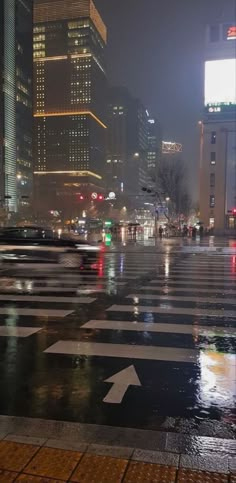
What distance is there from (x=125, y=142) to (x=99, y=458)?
13780cm

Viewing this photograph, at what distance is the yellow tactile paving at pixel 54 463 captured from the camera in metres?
3.42

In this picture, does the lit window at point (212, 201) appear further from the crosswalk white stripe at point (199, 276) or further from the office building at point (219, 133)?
the crosswalk white stripe at point (199, 276)

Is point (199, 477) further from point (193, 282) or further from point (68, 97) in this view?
point (68, 97)

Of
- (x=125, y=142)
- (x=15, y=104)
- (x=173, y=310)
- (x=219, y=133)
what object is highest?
(x=15, y=104)

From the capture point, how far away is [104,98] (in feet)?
514

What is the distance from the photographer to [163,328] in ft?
26.8

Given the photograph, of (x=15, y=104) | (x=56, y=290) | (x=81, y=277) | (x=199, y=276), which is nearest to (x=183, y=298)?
(x=56, y=290)

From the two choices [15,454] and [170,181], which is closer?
[15,454]

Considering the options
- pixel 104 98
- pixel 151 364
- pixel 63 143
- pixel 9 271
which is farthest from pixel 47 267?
pixel 104 98

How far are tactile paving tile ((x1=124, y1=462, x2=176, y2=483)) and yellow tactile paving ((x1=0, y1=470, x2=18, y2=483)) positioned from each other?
0.79 metres

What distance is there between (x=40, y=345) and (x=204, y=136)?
275 feet

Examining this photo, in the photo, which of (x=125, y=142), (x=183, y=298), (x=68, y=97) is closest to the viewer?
(x=183, y=298)

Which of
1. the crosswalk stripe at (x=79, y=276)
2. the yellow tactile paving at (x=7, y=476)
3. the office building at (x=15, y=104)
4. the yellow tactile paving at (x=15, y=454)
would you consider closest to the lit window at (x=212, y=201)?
the office building at (x=15, y=104)

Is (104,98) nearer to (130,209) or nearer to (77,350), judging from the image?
(130,209)
